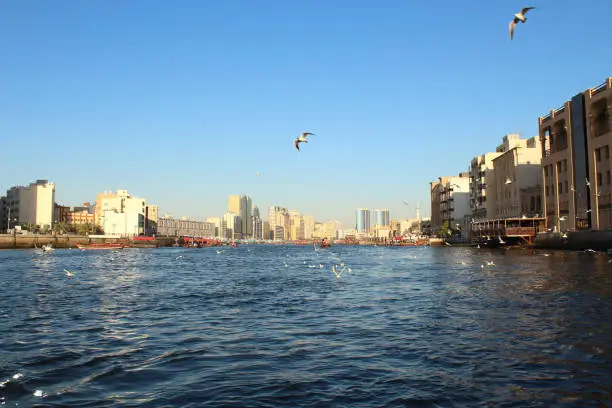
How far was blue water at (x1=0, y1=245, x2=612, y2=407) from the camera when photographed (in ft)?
34.7

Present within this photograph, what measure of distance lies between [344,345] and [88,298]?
17.9 metres

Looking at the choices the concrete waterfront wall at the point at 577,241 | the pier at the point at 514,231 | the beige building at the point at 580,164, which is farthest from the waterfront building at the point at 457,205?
the concrete waterfront wall at the point at 577,241

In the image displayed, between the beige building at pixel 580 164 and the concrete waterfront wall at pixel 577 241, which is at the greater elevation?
the beige building at pixel 580 164

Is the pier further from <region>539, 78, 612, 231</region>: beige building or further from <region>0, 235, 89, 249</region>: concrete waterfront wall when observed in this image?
<region>0, 235, 89, 249</region>: concrete waterfront wall

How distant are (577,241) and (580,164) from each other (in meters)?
13.1

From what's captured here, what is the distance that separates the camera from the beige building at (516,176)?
357 ft

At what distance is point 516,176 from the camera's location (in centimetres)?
11019

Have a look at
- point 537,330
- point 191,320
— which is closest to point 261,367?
point 191,320

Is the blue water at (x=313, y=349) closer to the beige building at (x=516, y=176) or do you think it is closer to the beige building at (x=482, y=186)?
the beige building at (x=516, y=176)

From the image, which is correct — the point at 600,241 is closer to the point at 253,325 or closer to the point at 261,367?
the point at 253,325

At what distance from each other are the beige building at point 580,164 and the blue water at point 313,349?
180 ft

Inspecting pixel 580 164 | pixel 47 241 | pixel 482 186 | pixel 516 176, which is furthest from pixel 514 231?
pixel 47 241

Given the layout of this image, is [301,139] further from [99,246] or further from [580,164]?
[99,246]

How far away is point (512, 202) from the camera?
370 ft
